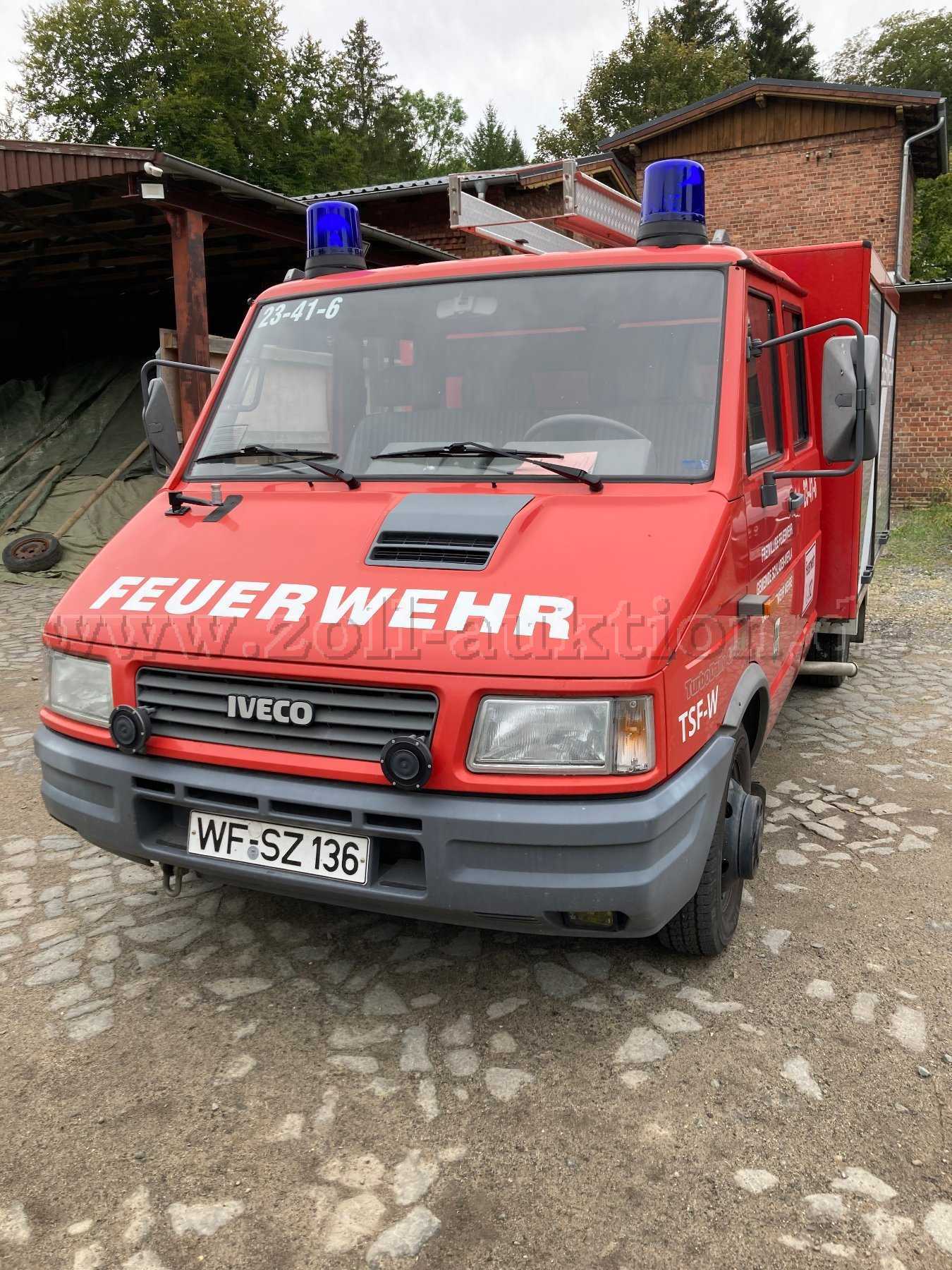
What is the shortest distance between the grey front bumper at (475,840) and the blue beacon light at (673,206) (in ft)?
6.13

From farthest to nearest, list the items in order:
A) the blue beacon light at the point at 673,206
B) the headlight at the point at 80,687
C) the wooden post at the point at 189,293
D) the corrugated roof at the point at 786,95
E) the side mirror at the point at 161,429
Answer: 1. the corrugated roof at the point at 786,95
2. the wooden post at the point at 189,293
3. the side mirror at the point at 161,429
4. the blue beacon light at the point at 673,206
5. the headlight at the point at 80,687

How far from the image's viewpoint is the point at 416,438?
3346mm

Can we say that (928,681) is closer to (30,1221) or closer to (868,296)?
(868,296)

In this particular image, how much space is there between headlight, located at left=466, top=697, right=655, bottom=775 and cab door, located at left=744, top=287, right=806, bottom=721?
3.24 ft

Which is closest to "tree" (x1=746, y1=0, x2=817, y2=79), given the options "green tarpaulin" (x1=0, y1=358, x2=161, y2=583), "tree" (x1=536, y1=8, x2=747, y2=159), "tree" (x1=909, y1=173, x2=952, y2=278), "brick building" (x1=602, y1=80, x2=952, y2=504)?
"tree" (x1=536, y1=8, x2=747, y2=159)

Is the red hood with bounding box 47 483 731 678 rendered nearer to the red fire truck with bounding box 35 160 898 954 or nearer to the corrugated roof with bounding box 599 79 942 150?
the red fire truck with bounding box 35 160 898 954

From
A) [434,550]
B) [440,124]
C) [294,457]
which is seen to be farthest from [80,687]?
[440,124]

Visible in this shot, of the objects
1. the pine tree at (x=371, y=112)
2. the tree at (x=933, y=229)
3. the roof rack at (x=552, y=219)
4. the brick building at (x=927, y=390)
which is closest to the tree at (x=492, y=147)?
the pine tree at (x=371, y=112)

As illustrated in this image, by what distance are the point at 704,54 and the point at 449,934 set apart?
4129 centimetres

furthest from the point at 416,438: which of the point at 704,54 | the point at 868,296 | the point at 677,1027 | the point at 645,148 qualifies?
the point at 704,54

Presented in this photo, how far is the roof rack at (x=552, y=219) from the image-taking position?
4430 millimetres

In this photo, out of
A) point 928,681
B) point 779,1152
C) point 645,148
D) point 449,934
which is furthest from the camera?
point 645,148

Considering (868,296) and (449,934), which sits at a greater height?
(868,296)

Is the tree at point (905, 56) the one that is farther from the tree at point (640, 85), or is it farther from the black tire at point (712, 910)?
the black tire at point (712, 910)
